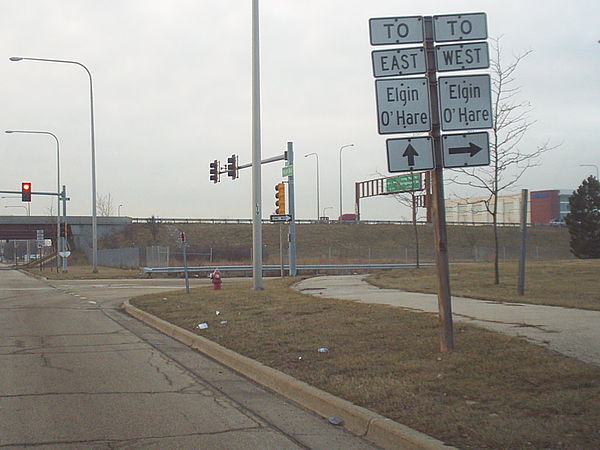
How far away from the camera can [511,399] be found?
690 centimetres

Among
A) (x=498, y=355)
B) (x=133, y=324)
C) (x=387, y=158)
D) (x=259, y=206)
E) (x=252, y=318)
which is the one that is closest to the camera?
(x=498, y=355)

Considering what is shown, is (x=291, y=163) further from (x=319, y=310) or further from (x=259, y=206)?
(x=319, y=310)

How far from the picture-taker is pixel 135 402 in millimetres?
8320

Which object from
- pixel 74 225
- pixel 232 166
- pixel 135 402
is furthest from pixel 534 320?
pixel 74 225

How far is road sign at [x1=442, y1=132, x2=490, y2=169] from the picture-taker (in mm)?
9426

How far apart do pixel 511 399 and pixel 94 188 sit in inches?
1594

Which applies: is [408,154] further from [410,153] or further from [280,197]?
[280,197]

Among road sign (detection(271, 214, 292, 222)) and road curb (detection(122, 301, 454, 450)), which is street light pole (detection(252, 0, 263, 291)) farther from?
road curb (detection(122, 301, 454, 450))

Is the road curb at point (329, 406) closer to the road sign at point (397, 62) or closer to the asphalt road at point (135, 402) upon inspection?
the asphalt road at point (135, 402)

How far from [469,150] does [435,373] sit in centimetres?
308

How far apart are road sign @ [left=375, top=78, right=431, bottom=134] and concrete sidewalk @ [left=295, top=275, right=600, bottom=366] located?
11.2ft

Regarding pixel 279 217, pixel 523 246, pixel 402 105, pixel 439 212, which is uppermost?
pixel 402 105

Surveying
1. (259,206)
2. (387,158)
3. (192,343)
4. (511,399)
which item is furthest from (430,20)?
(259,206)

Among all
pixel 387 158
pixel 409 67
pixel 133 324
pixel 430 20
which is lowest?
pixel 133 324
